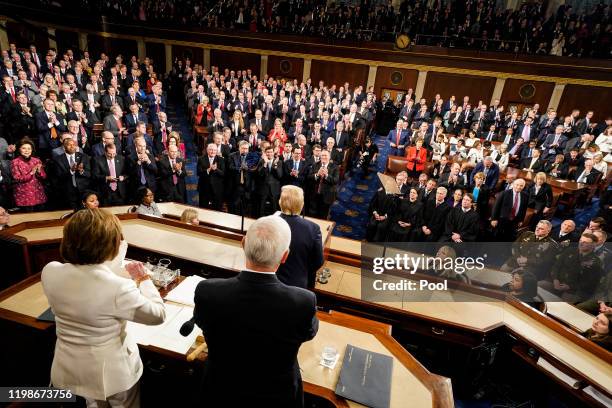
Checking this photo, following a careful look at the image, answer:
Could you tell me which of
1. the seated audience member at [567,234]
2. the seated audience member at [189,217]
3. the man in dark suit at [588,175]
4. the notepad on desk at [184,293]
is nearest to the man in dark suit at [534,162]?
the man in dark suit at [588,175]

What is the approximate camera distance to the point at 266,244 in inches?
59.2

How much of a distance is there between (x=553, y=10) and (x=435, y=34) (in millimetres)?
5790

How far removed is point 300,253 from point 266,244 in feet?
3.55

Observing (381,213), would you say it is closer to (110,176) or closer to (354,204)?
(354,204)

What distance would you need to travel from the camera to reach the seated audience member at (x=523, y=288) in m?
3.86

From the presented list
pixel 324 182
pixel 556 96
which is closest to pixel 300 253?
pixel 324 182

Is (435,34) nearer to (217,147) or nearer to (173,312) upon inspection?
(217,147)

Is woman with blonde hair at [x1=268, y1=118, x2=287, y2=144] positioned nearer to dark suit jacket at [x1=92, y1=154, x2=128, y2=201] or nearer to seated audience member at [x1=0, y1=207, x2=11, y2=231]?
dark suit jacket at [x1=92, y1=154, x2=128, y2=201]

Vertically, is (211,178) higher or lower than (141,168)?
lower

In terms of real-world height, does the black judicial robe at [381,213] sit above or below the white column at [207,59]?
below

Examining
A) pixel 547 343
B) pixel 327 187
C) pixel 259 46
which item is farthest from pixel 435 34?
pixel 547 343

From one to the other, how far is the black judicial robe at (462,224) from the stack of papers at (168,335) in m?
4.59

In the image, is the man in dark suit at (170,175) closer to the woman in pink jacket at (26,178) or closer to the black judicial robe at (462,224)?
the woman in pink jacket at (26,178)

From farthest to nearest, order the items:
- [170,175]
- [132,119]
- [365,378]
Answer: [132,119] < [170,175] < [365,378]
